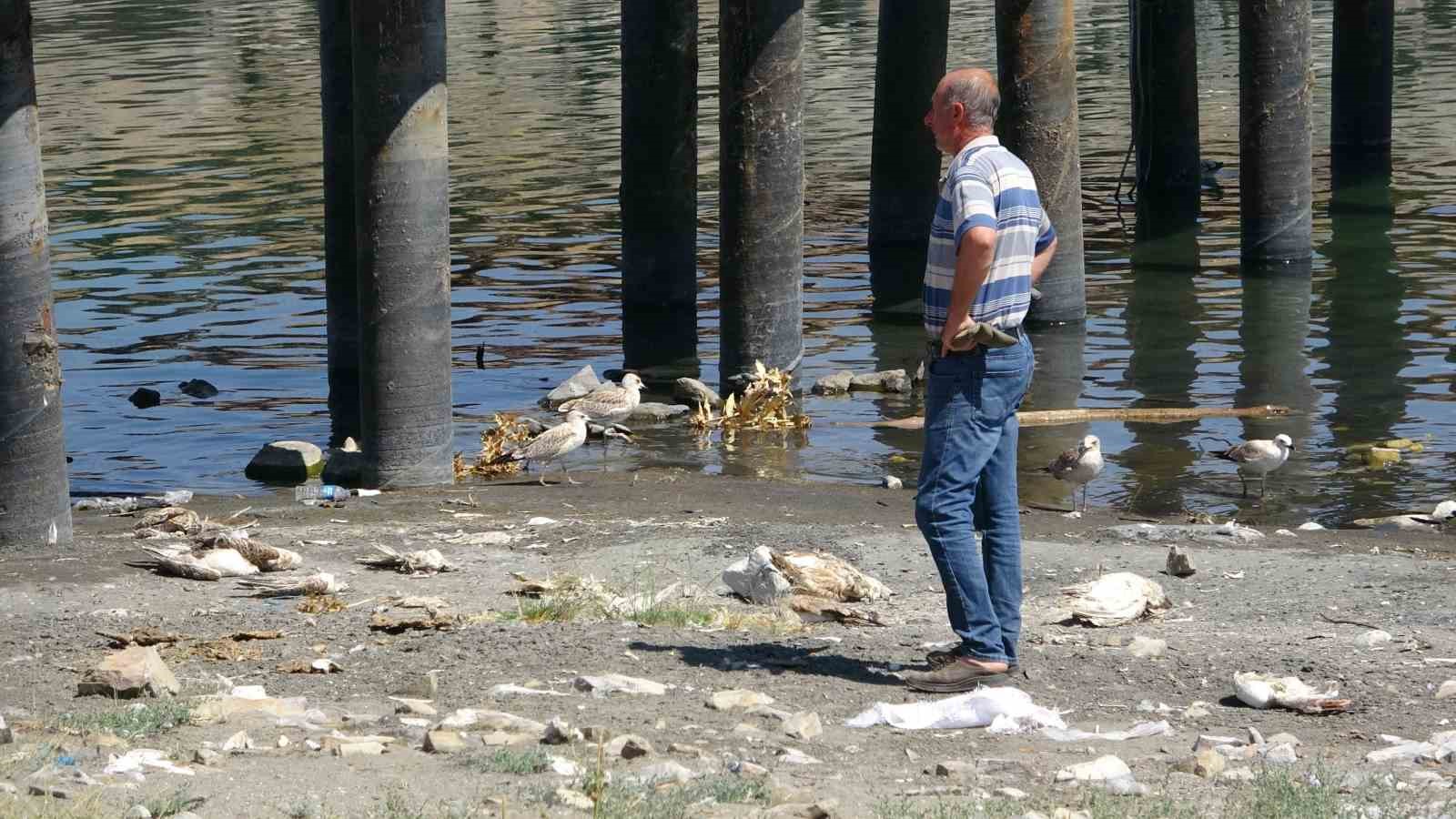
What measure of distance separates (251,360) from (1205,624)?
10900mm

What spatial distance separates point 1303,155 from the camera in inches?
695

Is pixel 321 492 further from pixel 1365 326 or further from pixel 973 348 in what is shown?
pixel 1365 326

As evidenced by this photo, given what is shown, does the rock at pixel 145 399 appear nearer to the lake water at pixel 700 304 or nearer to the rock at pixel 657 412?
the lake water at pixel 700 304

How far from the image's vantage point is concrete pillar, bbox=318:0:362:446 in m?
13.8

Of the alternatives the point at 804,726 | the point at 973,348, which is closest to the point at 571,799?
the point at 804,726

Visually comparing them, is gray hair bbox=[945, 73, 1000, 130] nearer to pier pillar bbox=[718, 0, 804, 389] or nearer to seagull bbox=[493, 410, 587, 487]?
seagull bbox=[493, 410, 587, 487]

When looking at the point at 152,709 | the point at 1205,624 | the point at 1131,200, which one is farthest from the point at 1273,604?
the point at 1131,200

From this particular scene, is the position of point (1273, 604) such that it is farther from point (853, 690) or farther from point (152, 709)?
point (152, 709)

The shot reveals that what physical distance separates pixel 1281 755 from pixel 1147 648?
1.33 m

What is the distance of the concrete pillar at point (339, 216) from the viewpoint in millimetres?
13828

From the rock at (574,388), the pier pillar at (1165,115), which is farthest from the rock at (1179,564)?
the pier pillar at (1165,115)

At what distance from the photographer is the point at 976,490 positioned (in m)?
7.22

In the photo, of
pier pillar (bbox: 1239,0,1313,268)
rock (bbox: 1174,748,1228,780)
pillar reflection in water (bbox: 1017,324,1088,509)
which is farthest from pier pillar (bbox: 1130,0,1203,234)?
rock (bbox: 1174,748,1228,780)

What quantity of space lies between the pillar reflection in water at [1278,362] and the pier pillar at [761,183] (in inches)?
136
